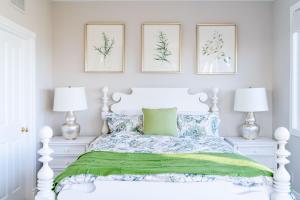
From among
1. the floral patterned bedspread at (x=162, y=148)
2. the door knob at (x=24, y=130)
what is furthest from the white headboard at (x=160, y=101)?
the door knob at (x=24, y=130)

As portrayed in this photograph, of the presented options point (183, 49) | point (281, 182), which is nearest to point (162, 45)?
point (183, 49)

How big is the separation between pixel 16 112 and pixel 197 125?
7.10ft

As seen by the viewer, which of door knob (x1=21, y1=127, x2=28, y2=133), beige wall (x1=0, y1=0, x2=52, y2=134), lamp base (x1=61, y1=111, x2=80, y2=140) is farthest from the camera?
lamp base (x1=61, y1=111, x2=80, y2=140)

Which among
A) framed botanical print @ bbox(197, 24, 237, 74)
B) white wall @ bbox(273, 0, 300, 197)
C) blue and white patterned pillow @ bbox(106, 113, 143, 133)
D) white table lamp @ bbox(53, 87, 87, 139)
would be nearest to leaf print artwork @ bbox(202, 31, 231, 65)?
framed botanical print @ bbox(197, 24, 237, 74)

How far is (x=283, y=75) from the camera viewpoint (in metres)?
4.01

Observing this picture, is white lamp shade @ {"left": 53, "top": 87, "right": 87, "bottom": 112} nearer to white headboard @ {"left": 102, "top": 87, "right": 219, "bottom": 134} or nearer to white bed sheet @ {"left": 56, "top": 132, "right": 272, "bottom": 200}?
white headboard @ {"left": 102, "top": 87, "right": 219, "bottom": 134}

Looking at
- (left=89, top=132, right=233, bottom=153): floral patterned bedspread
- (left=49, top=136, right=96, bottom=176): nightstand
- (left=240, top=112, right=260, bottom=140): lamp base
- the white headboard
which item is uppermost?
the white headboard

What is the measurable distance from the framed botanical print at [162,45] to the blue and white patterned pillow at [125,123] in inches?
31.1

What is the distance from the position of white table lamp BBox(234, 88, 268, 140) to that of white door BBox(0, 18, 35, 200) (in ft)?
8.63

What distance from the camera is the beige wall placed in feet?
12.1

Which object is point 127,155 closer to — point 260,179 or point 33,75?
point 260,179

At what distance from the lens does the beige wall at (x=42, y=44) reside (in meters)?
3.68

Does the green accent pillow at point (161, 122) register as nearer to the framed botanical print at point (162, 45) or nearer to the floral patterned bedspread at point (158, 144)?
the floral patterned bedspread at point (158, 144)

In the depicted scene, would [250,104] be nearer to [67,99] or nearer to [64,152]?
[67,99]
